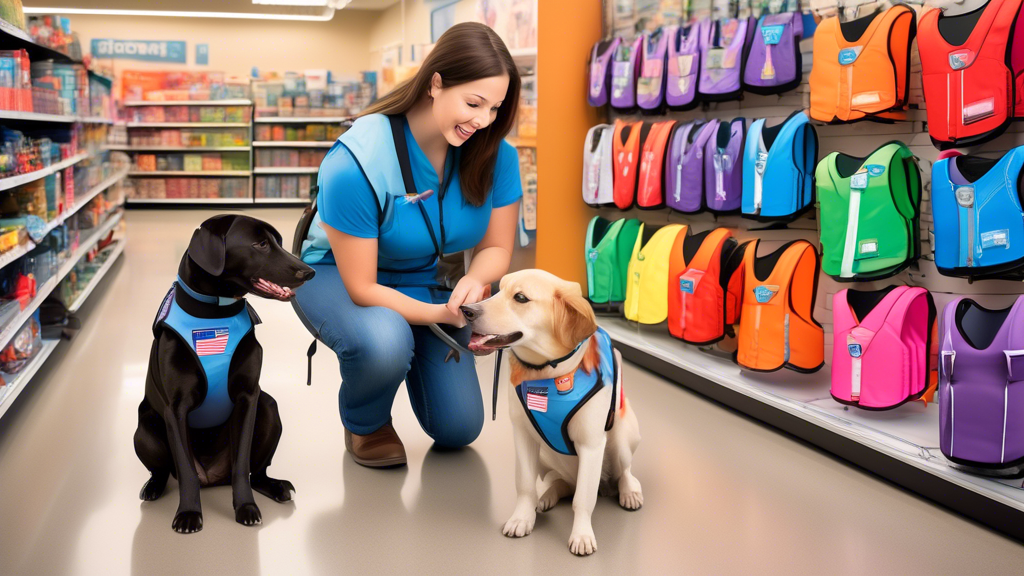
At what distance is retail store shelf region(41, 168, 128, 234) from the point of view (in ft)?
13.3

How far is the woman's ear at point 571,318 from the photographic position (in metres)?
1.85

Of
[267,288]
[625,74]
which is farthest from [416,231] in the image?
[625,74]

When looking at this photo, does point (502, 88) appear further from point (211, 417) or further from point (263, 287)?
point (211, 417)

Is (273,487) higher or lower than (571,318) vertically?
lower

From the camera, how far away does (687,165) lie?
3.74m

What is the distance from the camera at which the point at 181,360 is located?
1.97 metres

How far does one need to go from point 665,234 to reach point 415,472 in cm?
183

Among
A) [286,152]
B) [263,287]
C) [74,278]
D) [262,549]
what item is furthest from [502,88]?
[286,152]

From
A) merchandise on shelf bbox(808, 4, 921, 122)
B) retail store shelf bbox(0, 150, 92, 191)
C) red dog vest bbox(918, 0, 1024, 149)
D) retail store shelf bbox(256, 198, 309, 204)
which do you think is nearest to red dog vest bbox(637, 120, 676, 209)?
merchandise on shelf bbox(808, 4, 921, 122)

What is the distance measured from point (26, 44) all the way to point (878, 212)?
4.31 m

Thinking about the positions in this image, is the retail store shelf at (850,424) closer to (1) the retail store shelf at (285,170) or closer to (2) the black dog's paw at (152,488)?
(2) the black dog's paw at (152,488)

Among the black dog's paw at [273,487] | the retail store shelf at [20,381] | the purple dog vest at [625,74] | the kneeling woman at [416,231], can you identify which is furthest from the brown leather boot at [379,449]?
the purple dog vest at [625,74]

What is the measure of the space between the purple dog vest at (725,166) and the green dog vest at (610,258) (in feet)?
2.01

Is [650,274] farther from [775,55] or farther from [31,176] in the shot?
[31,176]
